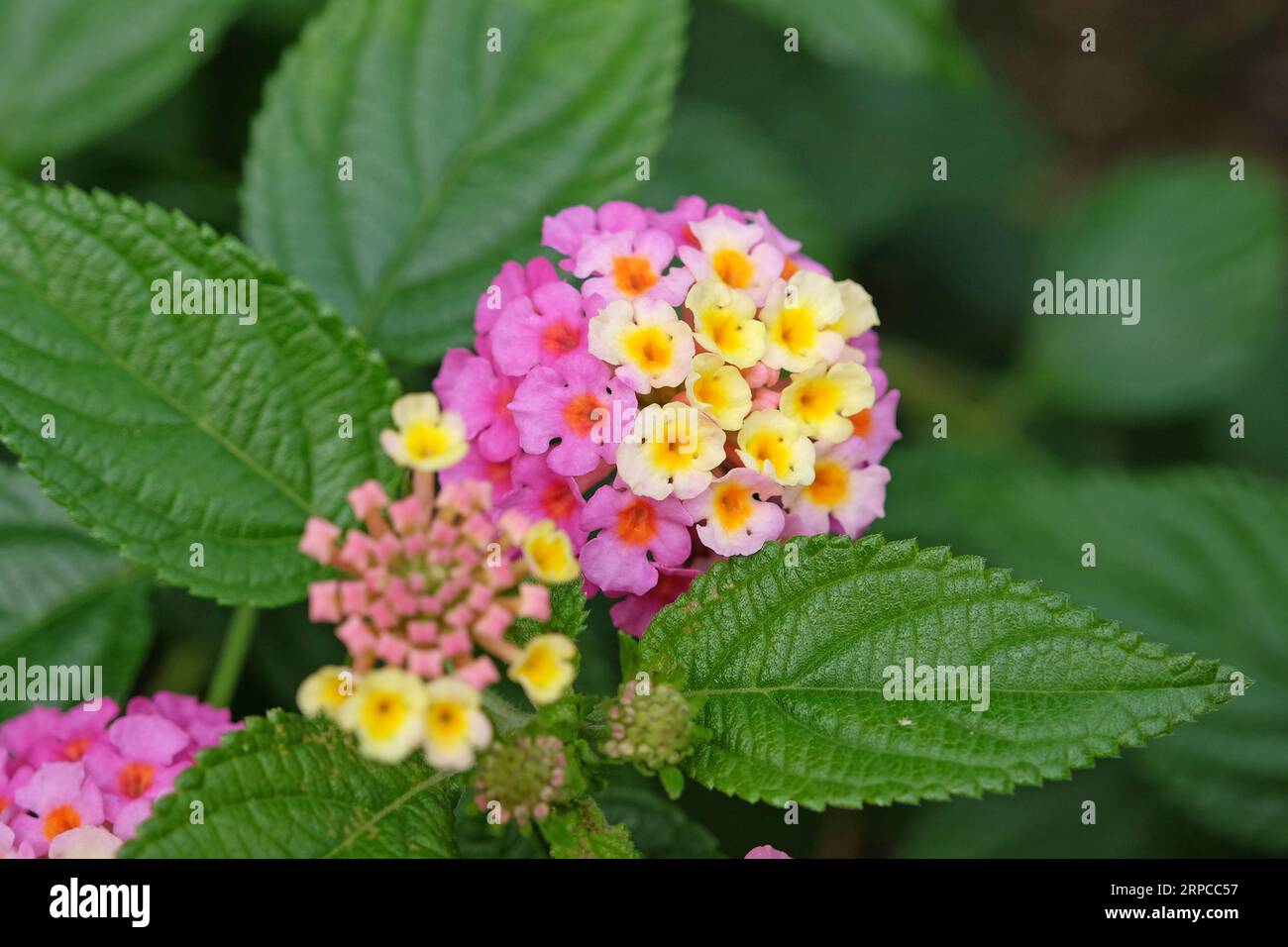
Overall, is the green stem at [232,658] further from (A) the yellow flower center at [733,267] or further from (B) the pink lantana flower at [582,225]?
(A) the yellow flower center at [733,267]

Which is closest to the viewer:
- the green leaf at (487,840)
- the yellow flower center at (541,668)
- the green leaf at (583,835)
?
the yellow flower center at (541,668)

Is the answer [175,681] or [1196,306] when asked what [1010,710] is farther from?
[1196,306]

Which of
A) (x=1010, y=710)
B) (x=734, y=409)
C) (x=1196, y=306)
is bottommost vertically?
(x=1010, y=710)

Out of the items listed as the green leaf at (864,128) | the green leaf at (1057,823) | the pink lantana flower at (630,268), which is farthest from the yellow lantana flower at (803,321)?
the green leaf at (864,128)

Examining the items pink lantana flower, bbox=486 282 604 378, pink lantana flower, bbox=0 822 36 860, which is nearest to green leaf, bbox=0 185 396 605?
pink lantana flower, bbox=486 282 604 378

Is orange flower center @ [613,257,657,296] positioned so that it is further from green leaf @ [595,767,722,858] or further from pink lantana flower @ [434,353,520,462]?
green leaf @ [595,767,722,858]
